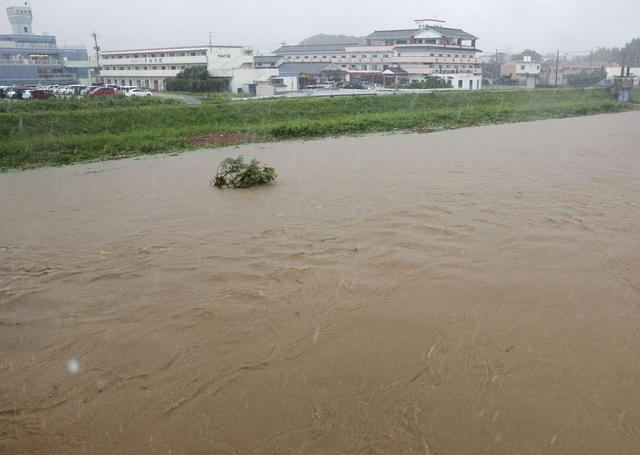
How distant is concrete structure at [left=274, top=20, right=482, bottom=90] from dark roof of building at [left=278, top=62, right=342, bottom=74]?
1.86m

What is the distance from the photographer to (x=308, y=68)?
5097cm

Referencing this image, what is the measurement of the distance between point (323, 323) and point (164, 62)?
47528 mm

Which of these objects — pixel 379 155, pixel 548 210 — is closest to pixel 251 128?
pixel 379 155

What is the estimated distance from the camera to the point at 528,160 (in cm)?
1392

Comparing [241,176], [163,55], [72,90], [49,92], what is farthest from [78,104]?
[163,55]

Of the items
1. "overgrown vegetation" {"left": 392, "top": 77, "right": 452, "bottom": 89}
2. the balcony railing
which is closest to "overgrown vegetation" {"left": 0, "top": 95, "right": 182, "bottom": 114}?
"overgrown vegetation" {"left": 392, "top": 77, "right": 452, "bottom": 89}

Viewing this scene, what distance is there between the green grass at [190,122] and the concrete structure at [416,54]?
21009 mm

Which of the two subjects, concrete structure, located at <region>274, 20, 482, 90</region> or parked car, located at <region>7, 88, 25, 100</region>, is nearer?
parked car, located at <region>7, 88, 25, 100</region>

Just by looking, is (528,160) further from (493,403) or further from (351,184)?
(493,403)

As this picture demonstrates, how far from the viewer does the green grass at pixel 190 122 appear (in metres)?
15.9

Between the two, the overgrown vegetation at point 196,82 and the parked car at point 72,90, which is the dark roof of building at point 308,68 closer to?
the overgrown vegetation at point 196,82

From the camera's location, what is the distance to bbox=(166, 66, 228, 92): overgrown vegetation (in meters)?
39.6

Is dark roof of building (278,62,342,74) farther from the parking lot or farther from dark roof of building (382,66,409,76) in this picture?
the parking lot

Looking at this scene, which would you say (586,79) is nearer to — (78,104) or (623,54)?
(623,54)
